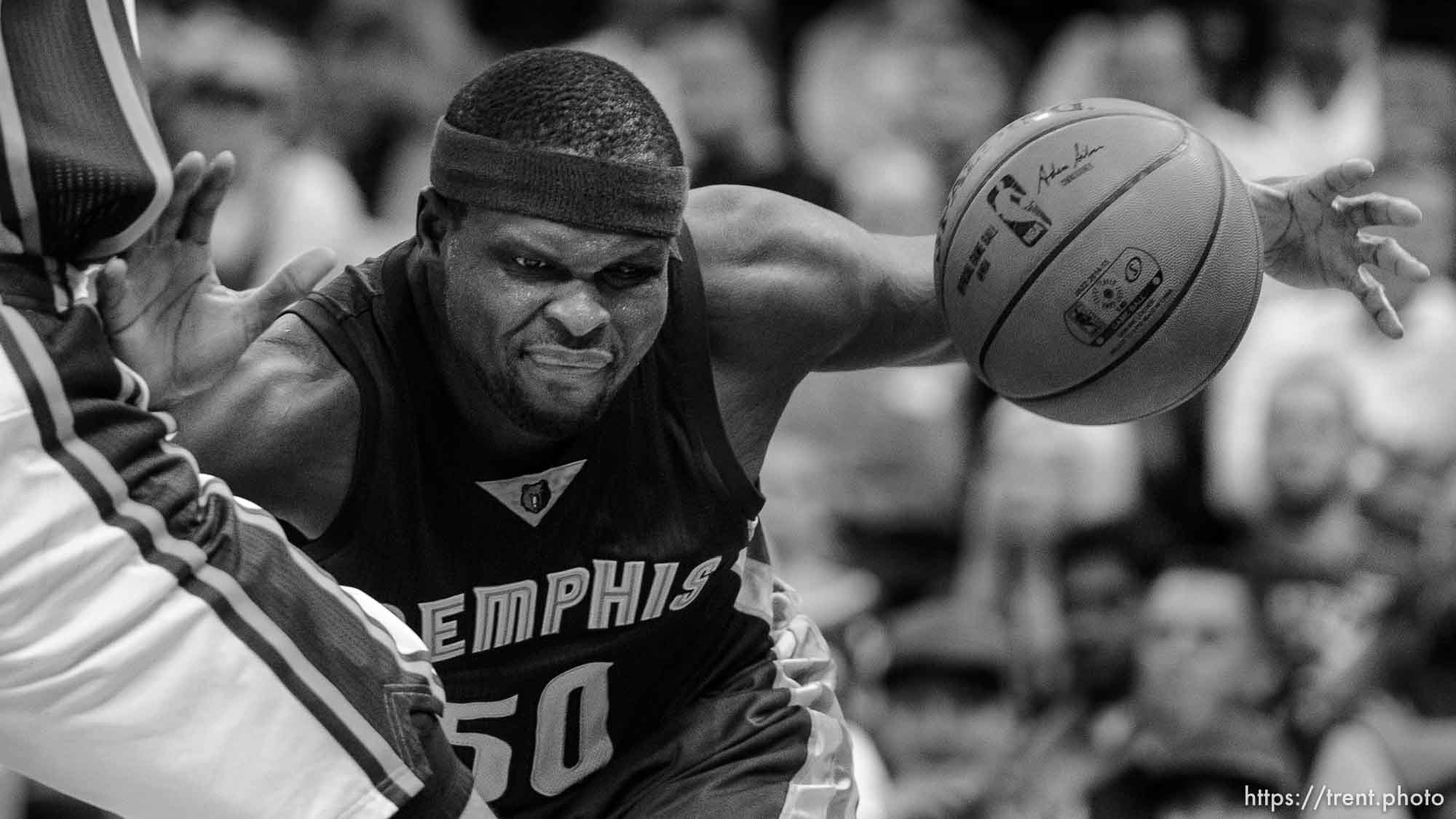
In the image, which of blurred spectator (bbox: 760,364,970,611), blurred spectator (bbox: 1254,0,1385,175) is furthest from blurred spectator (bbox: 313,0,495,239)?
blurred spectator (bbox: 1254,0,1385,175)

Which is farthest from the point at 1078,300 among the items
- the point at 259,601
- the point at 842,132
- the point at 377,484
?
the point at 842,132

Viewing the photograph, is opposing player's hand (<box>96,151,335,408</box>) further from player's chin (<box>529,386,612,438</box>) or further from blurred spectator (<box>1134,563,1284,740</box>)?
blurred spectator (<box>1134,563,1284,740</box>)

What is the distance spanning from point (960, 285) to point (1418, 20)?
5.35 m

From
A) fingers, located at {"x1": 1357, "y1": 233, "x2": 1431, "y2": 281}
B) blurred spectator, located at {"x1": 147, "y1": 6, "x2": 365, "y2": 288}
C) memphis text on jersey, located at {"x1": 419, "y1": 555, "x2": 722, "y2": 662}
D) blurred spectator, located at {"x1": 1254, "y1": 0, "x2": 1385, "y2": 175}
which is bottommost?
blurred spectator, located at {"x1": 1254, "y1": 0, "x2": 1385, "y2": 175}

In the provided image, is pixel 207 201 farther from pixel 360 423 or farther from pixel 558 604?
pixel 558 604

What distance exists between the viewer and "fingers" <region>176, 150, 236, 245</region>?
2562mm

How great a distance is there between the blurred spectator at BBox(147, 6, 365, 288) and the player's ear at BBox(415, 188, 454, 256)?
2939 mm

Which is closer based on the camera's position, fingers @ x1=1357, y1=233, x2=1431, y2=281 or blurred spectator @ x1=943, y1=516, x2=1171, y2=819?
fingers @ x1=1357, y1=233, x2=1431, y2=281

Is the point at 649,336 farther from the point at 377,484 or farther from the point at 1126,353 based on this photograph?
the point at 1126,353

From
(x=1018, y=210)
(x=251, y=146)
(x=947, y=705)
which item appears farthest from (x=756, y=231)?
(x=251, y=146)

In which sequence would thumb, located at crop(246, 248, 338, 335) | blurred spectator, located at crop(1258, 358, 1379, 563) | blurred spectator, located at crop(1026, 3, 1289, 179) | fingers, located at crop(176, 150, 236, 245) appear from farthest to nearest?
blurred spectator, located at crop(1026, 3, 1289, 179)
blurred spectator, located at crop(1258, 358, 1379, 563)
thumb, located at crop(246, 248, 338, 335)
fingers, located at crop(176, 150, 236, 245)

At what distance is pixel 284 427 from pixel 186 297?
25 cm

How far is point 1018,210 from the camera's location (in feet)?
10.4

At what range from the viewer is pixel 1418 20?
7844mm
